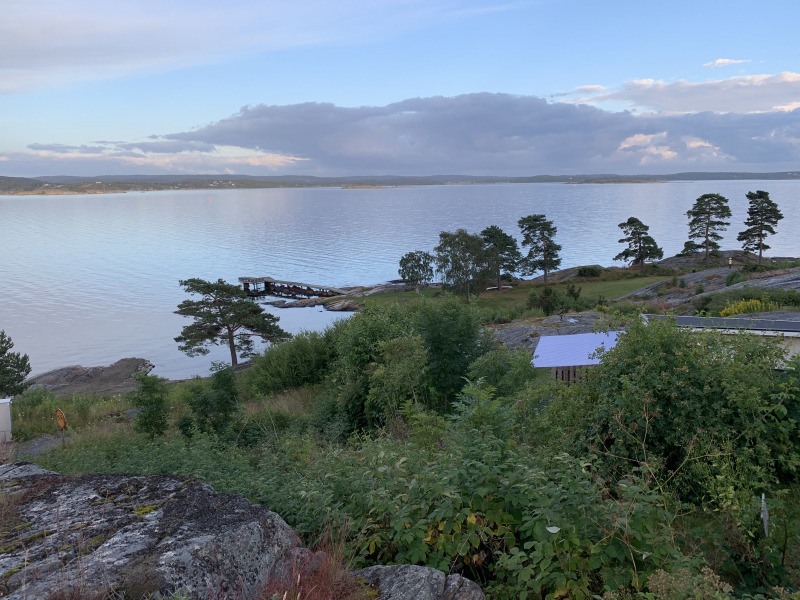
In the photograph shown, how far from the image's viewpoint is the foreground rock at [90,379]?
1334 inches

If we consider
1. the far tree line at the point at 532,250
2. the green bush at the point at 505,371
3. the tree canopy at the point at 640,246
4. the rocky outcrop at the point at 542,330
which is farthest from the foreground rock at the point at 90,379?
the tree canopy at the point at 640,246

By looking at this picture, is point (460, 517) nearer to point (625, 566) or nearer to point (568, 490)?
point (568, 490)

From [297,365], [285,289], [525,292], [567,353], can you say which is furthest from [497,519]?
[285,289]

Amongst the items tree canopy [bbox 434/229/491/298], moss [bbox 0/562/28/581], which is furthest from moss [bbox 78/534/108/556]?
tree canopy [bbox 434/229/491/298]

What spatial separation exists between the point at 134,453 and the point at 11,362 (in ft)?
80.6

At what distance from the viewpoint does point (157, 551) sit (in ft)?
11.2

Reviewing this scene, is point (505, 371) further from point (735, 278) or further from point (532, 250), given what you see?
point (532, 250)

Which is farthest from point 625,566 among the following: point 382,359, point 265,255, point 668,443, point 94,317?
point 265,255

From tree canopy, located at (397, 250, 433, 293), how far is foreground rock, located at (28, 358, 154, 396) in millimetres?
34943

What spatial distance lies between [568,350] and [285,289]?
64.1 meters

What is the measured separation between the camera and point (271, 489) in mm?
4730

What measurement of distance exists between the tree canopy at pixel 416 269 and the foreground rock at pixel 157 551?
6424 cm

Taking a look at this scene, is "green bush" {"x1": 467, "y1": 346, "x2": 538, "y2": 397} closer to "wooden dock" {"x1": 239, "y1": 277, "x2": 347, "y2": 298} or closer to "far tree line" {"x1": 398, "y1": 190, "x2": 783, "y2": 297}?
"far tree line" {"x1": 398, "y1": 190, "x2": 783, "y2": 297}

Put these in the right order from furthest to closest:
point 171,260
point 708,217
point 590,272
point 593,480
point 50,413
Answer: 1. point 171,260
2. point 708,217
3. point 590,272
4. point 50,413
5. point 593,480
